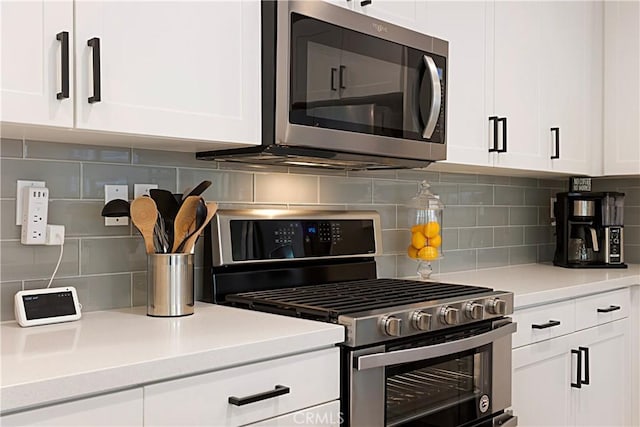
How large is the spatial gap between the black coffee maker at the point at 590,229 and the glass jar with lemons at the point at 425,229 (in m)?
0.90

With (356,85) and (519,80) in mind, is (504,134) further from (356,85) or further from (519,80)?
(356,85)

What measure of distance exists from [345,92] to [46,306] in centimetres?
97

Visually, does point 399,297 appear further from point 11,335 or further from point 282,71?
point 11,335

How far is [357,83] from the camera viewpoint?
6.44 ft

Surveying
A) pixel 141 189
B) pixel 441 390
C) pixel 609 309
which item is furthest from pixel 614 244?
pixel 141 189

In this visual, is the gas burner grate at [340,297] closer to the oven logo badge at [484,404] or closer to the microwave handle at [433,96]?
the oven logo badge at [484,404]

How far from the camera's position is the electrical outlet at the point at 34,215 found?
5.38 feet

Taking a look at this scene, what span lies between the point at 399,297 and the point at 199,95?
31.2 inches

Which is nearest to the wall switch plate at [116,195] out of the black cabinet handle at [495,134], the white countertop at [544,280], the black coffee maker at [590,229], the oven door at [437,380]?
the oven door at [437,380]

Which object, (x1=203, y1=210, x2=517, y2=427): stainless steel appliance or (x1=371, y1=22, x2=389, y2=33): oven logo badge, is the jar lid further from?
(x1=371, y1=22, x2=389, y2=33): oven logo badge

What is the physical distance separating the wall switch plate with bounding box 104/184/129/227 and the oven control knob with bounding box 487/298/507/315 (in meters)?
1.08

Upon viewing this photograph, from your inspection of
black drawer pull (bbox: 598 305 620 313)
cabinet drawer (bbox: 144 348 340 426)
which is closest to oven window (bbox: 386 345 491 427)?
cabinet drawer (bbox: 144 348 340 426)

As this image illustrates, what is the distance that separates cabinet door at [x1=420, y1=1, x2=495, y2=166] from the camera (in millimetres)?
2344

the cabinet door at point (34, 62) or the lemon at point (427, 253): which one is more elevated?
the cabinet door at point (34, 62)
